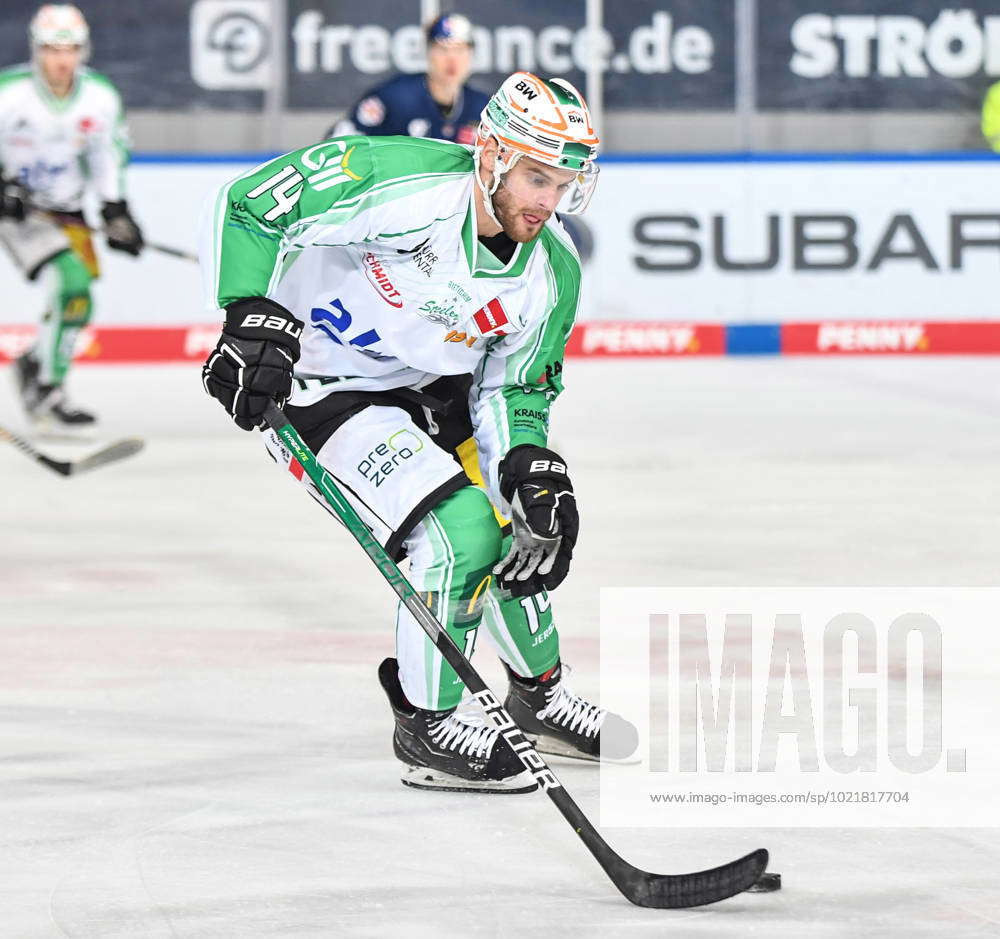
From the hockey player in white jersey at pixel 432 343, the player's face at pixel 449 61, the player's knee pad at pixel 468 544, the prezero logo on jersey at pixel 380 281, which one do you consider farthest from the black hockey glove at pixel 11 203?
the player's knee pad at pixel 468 544

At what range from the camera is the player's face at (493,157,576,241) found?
350 cm

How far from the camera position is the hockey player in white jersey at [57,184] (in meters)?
8.28

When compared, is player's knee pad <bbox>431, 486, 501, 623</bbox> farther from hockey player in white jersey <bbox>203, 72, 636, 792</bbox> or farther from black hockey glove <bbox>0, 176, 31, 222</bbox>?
black hockey glove <bbox>0, 176, 31, 222</bbox>

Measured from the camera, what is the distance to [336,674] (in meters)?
4.43

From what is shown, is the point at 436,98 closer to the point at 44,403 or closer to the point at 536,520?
the point at 44,403

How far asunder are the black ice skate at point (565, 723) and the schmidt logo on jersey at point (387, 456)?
49 centimetres

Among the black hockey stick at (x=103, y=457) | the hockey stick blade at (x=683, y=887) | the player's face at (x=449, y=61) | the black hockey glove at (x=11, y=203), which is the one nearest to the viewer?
the hockey stick blade at (x=683, y=887)

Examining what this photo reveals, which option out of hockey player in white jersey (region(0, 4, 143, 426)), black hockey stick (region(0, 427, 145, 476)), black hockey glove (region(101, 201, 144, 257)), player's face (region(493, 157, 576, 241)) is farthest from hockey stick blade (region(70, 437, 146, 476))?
player's face (region(493, 157, 576, 241))

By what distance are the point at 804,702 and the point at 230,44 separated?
23.6 ft

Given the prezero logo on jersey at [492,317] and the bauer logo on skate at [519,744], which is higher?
the prezero logo on jersey at [492,317]

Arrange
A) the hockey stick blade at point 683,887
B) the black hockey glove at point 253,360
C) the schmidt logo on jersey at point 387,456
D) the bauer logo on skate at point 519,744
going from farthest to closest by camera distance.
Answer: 1. the schmidt logo on jersey at point 387,456
2. the black hockey glove at point 253,360
3. the bauer logo on skate at point 519,744
4. the hockey stick blade at point 683,887

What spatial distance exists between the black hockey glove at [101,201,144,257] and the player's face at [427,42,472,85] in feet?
4.14

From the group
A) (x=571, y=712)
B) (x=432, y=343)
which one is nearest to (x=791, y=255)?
(x=571, y=712)

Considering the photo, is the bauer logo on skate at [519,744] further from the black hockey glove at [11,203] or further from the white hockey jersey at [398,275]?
the black hockey glove at [11,203]
